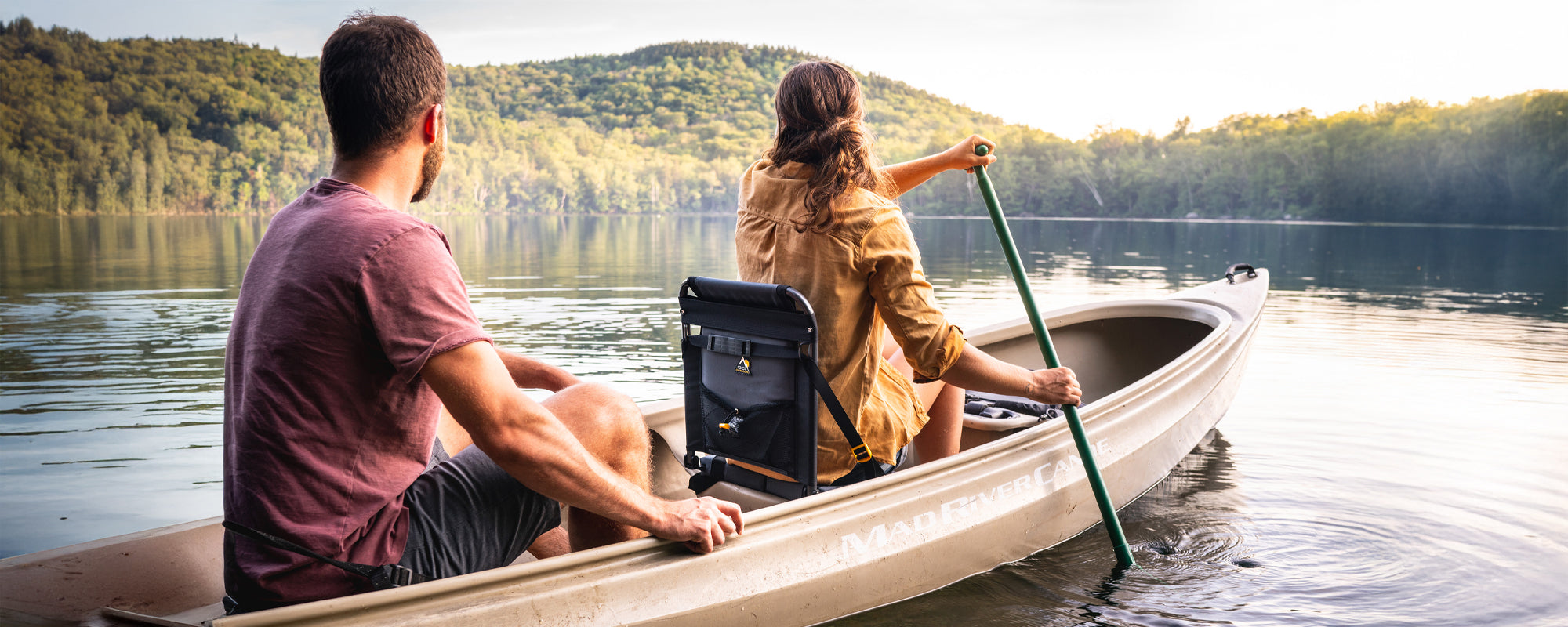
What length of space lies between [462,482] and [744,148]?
124 metres

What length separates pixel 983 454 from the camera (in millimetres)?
3588

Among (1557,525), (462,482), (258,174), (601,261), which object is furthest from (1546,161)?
(258,174)

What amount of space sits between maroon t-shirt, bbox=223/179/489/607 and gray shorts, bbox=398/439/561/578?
20 centimetres

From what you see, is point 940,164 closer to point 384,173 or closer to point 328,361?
point 384,173

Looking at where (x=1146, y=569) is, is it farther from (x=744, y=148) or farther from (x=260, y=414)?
(x=744, y=148)

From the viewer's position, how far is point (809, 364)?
289 cm

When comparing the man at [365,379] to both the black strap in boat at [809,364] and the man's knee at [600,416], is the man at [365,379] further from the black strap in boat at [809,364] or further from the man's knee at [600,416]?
the black strap in boat at [809,364]

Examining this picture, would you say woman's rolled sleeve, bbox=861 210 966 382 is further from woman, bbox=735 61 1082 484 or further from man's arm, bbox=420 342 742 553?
man's arm, bbox=420 342 742 553

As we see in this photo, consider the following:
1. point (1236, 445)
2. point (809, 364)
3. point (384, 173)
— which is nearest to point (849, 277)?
point (809, 364)

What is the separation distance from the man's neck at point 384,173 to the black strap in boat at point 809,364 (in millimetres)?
1269

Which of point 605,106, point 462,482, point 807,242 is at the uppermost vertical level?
point 605,106

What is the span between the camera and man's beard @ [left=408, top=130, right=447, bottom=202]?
197 centimetres

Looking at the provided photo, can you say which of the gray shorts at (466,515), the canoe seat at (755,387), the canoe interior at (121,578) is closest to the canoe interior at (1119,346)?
the canoe seat at (755,387)

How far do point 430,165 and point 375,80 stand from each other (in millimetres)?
243
